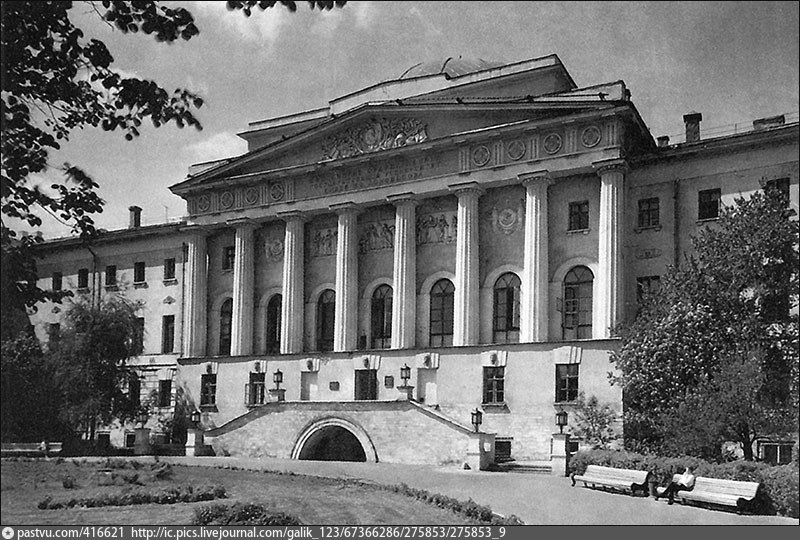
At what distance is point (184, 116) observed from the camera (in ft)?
30.2

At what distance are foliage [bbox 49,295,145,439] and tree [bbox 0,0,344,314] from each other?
114cm

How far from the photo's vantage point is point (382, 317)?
86.5ft

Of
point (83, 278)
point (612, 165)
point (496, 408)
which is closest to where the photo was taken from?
point (83, 278)

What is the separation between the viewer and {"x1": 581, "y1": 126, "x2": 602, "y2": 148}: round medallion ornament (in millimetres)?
22386

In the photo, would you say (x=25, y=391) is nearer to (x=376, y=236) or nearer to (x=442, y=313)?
(x=442, y=313)

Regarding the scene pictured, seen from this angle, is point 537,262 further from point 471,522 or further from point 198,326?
point 471,522

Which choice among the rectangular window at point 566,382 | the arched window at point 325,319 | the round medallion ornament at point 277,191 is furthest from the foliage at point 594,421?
the round medallion ornament at point 277,191

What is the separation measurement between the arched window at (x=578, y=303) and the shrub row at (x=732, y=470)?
216 inches

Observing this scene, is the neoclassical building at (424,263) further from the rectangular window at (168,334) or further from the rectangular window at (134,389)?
the rectangular window at (134,389)

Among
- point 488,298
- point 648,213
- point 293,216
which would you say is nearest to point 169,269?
point 293,216

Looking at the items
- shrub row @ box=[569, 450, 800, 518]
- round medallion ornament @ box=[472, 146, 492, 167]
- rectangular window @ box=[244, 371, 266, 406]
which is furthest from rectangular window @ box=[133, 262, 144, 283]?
shrub row @ box=[569, 450, 800, 518]

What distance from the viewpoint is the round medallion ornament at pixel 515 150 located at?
2353 cm

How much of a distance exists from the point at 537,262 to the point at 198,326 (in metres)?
10.5

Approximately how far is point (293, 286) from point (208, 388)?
157 inches
